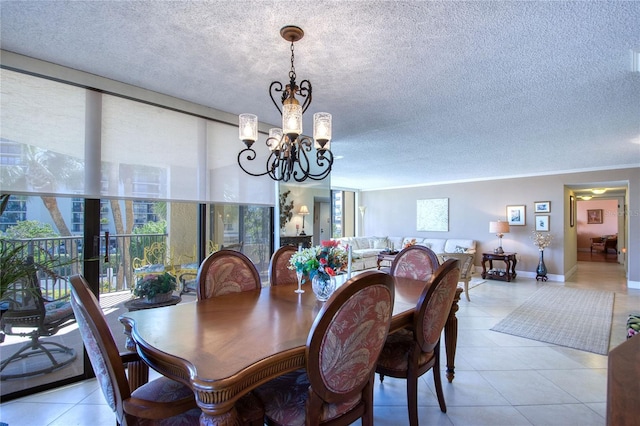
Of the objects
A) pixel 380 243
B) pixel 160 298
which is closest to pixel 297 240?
pixel 160 298

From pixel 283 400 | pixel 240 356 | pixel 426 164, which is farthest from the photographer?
pixel 426 164

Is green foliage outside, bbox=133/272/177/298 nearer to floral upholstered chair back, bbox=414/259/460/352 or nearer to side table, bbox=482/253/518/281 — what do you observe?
floral upholstered chair back, bbox=414/259/460/352

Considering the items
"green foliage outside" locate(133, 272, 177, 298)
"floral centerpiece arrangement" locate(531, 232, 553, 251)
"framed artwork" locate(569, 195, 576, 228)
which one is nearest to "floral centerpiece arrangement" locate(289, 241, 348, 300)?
"green foliage outside" locate(133, 272, 177, 298)

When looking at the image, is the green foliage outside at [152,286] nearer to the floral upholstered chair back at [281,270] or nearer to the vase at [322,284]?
the floral upholstered chair back at [281,270]

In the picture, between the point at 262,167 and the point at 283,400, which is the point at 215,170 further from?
the point at 283,400

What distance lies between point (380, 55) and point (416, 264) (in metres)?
1.77

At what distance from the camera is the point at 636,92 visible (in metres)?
2.73

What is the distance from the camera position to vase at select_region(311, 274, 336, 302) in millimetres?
1985

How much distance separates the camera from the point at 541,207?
6973 millimetres

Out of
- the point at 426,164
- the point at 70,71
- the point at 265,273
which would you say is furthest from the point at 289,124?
the point at 426,164

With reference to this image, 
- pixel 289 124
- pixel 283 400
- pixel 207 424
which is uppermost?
pixel 289 124

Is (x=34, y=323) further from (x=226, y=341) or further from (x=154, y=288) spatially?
(x=226, y=341)

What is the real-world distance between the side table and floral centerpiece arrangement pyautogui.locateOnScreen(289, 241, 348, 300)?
621 centimetres

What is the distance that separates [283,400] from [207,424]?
447mm
